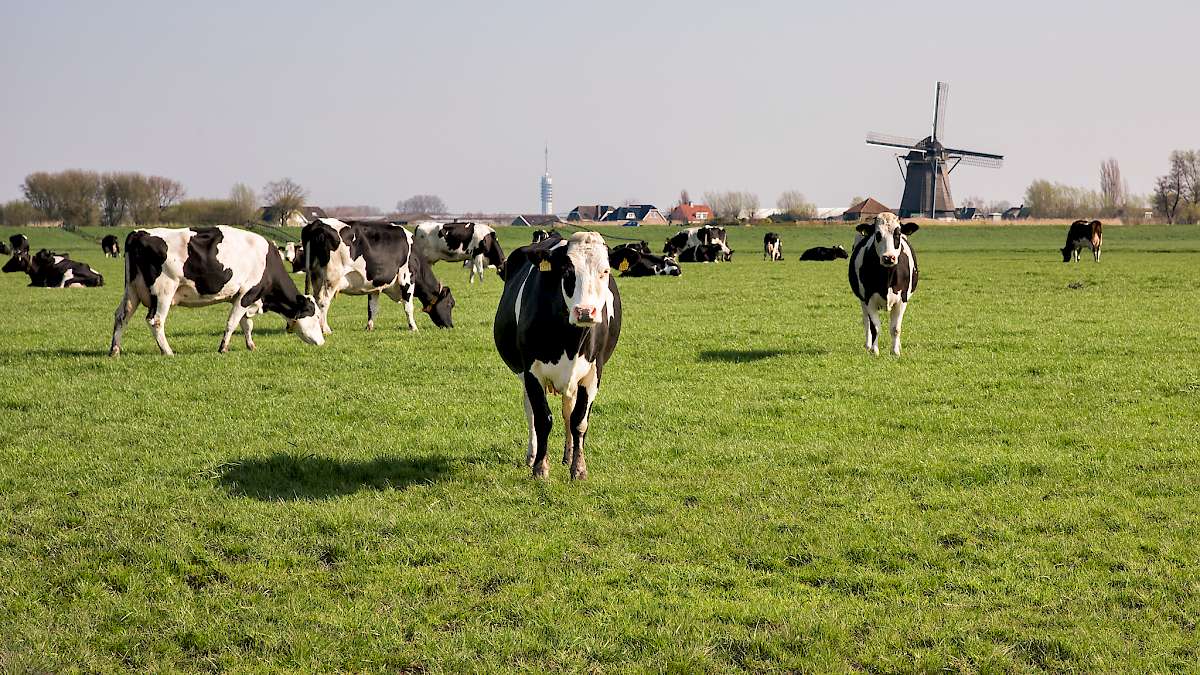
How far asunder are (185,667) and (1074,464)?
6.71m

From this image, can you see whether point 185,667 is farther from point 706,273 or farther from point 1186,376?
point 706,273

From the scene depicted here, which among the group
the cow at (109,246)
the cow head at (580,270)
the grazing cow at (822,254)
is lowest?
the cow at (109,246)

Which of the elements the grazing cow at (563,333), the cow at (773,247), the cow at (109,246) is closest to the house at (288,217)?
the cow at (109,246)

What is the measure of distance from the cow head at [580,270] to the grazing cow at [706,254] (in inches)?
1679

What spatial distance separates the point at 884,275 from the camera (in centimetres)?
1564

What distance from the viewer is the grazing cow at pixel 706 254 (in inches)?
1999

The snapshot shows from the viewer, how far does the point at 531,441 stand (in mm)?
9023

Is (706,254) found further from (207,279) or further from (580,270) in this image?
(580,270)

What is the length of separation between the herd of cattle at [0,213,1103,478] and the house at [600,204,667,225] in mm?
147073

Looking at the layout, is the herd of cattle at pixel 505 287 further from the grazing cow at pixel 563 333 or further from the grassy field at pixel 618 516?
the grassy field at pixel 618 516

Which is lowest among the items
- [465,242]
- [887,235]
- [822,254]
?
[822,254]

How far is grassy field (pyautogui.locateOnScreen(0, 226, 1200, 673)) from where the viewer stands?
540cm

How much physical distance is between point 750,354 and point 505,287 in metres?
6.87

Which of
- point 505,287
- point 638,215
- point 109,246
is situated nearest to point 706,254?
point 109,246
